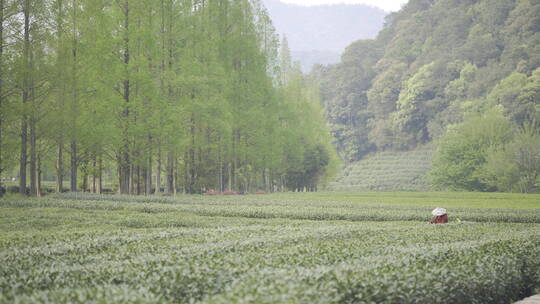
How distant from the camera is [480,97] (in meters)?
66.8

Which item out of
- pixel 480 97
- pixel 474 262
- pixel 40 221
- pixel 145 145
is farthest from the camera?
pixel 480 97

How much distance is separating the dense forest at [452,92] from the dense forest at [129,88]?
2267 centimetres

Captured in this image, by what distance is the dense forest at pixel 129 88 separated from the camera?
18.4m

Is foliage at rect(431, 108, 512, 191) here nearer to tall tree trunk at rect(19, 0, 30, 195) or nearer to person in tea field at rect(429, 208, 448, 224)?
person in tea field at rect(429, 208, 448, 224)

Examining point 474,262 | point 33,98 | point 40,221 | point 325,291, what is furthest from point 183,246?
point 33,98

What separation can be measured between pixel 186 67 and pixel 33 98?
7459 millimetres

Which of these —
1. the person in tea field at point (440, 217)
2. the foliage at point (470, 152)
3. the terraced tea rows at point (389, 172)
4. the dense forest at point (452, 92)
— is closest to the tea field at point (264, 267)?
the person in tea field at point (440, 217)

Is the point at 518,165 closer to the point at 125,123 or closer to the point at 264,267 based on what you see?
the point at 125,123

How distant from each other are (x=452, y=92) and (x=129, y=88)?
206 ft

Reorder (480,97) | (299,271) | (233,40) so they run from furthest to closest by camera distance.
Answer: (480,97) < (233,40) < (299,271)

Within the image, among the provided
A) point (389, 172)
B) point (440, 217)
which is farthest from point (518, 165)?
point (389, 172)

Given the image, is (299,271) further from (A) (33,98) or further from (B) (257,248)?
(A) (33,98)

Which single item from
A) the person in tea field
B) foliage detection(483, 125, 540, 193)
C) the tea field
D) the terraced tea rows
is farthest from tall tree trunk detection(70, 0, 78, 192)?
the terraced tea rows

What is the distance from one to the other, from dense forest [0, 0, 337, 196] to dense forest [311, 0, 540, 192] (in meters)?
22.7
